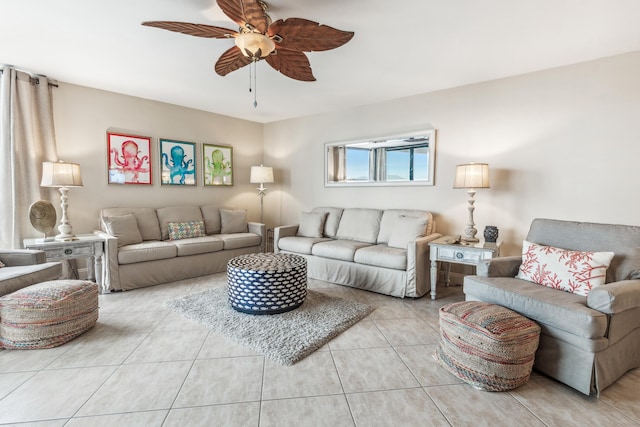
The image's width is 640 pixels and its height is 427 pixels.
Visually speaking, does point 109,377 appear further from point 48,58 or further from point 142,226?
point 48,58

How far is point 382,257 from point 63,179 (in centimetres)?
346

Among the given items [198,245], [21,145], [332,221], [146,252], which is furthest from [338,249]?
[21,145]

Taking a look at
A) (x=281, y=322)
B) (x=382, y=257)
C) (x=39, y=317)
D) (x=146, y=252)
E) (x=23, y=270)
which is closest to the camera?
(x=39, y=317)

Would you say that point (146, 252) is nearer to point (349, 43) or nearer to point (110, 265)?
point (110, 265)

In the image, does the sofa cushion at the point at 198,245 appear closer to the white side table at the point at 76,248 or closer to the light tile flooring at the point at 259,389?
the white side table at the point at 76,248

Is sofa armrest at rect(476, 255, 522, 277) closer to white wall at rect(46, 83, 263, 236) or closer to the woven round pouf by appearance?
the woven round pouf

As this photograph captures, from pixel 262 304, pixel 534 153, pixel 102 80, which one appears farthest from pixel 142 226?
pixel 534 153

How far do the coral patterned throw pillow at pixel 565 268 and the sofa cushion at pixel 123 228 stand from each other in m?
4.07

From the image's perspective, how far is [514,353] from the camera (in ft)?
5.68

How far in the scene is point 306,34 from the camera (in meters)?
1.91

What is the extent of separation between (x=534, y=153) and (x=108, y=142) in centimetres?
500

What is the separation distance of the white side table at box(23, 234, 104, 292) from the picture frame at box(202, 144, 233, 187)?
189 cm

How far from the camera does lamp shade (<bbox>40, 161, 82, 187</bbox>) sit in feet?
10.3

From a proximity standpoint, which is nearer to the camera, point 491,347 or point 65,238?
point 491,347
